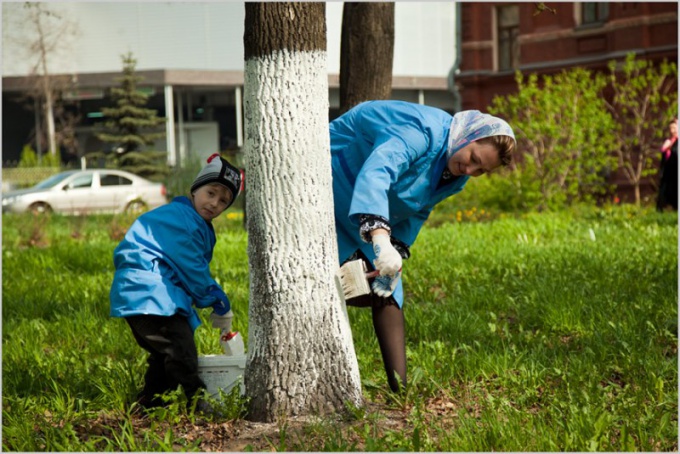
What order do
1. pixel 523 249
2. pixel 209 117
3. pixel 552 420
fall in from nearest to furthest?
pixel 552 420 → pixel 523 249 → pixel 209 117

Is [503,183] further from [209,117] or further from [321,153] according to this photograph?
[209,117]

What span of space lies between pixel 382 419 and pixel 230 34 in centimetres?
2982

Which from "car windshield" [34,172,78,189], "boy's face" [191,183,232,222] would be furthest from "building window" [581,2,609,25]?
"boy's face" [191,183,232,222]

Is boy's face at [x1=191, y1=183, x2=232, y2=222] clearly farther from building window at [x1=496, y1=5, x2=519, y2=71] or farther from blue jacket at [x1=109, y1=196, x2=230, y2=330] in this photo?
building window at [x1=496, y1=5, x2=519, y2=71]

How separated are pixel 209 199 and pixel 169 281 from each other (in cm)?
41

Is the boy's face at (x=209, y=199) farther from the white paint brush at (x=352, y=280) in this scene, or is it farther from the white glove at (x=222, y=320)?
the white paint brush at (x=352, y=280)

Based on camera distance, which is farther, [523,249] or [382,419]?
[523,249]

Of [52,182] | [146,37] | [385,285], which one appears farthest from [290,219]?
[146,37]

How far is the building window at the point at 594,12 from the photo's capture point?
74.5ft

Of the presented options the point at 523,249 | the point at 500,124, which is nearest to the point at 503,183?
the point at 523,249

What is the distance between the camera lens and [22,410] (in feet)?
12.6

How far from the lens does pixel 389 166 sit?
3.51 m

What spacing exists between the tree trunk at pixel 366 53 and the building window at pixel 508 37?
58.8ft

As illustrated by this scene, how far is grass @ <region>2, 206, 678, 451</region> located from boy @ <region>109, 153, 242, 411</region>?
6.7 inches
